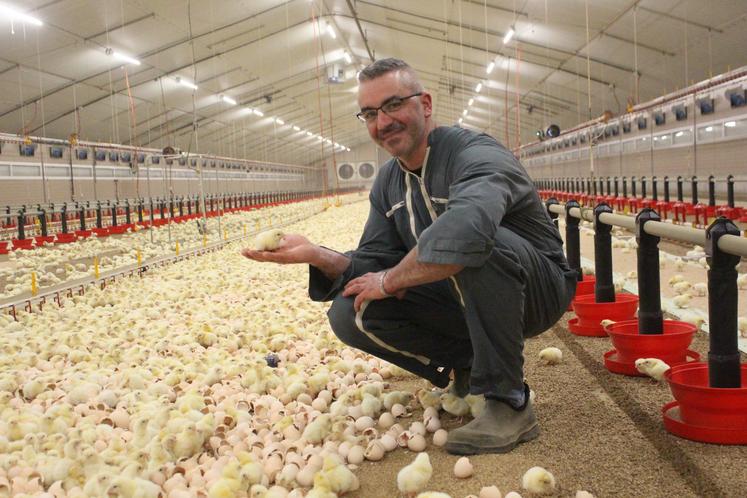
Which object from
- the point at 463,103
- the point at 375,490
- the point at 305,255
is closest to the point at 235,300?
the point at 305,255

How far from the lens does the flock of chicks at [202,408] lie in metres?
1.44

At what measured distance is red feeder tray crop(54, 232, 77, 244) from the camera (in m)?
8.28

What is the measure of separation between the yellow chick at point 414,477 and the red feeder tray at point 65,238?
26.0 feet

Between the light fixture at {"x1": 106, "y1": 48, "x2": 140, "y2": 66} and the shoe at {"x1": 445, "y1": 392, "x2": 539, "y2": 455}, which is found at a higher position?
the light fixture at {"x1": 106, "y1": 48, "x2": 140, "y2": 66}

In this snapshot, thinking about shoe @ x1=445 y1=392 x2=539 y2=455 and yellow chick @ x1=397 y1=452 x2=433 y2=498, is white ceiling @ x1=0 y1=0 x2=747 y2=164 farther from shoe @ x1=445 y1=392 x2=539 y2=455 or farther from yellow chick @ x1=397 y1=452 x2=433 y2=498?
yellow chick @ x1=397 y1=452 x2=433 y2=498

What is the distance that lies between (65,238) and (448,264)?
8119mm

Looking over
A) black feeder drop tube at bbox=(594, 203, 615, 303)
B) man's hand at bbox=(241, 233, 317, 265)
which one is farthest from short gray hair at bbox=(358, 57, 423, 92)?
black feeder drop tube at bbox=(594, 203, 615, 303)

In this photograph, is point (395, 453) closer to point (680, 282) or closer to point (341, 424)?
point (341, 424)

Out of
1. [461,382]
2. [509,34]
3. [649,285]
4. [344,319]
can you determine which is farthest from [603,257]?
[509,34]

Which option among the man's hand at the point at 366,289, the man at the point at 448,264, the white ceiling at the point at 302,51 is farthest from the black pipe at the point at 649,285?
the white ceiling at the point at 302,51

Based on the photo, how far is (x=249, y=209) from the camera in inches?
640

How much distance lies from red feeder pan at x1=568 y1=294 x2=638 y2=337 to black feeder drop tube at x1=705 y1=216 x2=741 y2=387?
1.12 m

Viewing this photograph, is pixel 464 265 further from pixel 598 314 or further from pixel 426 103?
pixel 598 314

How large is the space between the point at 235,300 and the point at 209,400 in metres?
1.96
